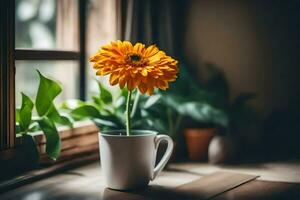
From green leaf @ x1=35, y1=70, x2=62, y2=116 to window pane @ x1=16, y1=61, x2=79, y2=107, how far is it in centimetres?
25

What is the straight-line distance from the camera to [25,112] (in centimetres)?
186

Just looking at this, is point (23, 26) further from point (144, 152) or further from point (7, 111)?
point (144, 152)

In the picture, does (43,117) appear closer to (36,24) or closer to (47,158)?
(47,158)

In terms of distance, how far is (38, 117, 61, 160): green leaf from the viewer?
1817 millimetres

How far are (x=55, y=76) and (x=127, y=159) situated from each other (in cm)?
183

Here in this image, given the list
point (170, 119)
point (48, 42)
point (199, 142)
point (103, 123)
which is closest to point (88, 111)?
point (103, 123)

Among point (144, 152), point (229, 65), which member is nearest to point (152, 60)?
point (144, 152)

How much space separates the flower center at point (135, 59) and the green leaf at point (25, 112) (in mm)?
460

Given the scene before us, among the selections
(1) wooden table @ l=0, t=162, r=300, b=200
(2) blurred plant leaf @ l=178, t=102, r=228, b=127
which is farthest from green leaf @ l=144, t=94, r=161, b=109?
(1) wooden table @ l=0, t=162, r=300, b=200

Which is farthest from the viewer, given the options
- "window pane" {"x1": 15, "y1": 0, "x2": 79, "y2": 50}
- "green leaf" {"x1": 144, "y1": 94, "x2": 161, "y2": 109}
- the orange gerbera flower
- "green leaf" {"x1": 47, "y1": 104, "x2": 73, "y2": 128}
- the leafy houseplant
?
"window pane" {"x1": 15, "y1": 0, "x2": 79, "y2": 50}

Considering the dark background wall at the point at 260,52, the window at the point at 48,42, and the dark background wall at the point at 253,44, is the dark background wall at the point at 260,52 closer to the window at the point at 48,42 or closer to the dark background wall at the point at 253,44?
the dark background wall at the point at 253,44

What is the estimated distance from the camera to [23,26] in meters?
3.85

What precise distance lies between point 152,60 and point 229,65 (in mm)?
967

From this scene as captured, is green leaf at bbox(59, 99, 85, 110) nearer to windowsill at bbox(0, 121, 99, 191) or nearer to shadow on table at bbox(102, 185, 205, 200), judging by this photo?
windowsill at bbox(0, 121, 99, 191)
